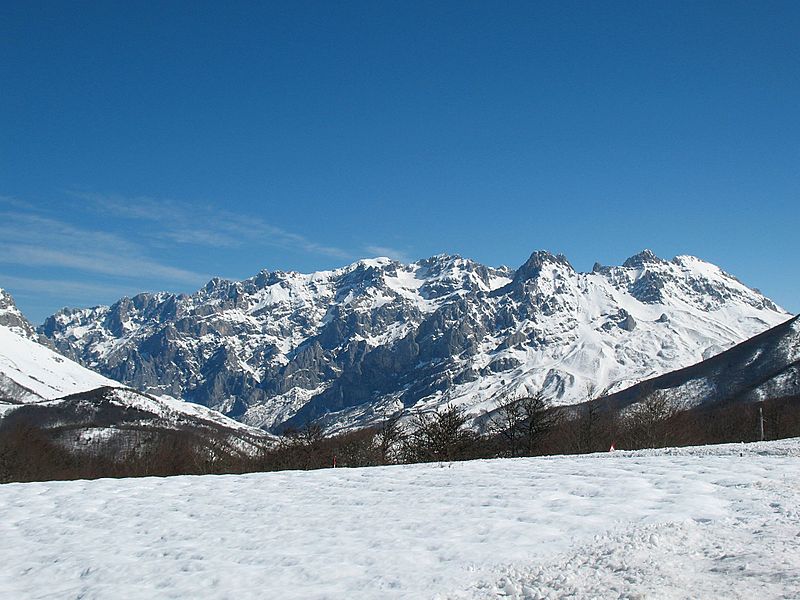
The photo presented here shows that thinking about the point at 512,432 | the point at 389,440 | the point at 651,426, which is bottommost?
the point at 389,440

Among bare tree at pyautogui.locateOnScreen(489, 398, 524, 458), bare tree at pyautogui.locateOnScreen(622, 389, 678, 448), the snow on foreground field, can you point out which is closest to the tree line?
bare tree at pyautogui.locateOnScreen(489, 398, 524, 458)

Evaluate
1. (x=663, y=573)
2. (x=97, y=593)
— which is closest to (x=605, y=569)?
(x=663, y=573)

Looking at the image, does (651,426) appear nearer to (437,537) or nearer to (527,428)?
(527,428)

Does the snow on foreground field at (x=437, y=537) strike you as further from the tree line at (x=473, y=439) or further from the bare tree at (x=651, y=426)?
the bare tree at (x=651, y=426)

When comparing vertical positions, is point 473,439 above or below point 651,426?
below

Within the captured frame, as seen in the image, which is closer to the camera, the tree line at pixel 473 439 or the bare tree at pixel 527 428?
the bare tree at pixel 527 428

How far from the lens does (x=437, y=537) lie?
686 inches

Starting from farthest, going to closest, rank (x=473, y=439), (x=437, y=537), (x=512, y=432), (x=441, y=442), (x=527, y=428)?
(x=473, y=439) → (x=527, y=428) → (x=512, y=432) → (x=441, y=442) → (x=437, y=537)

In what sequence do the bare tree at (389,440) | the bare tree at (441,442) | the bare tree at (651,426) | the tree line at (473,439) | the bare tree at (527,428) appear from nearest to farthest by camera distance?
the bare tree at (441,442) → the bare tree at (527,428) → the tree line at (473,439) → the bare tree at (651,426) → the bare tree at (389,440)

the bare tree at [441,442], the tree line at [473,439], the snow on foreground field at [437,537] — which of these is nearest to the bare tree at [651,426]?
the tree line at [473,439]

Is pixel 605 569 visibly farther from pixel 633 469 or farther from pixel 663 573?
pixel 633 469

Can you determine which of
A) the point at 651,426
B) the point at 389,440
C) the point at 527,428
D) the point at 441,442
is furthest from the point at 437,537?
the point at 389,440

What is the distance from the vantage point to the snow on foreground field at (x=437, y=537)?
1384 cm

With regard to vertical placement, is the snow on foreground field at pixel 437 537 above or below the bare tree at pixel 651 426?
below
